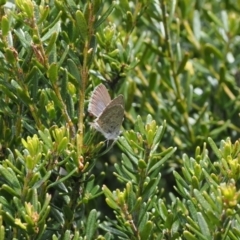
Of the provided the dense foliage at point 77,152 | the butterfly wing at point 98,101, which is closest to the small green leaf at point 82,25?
the dense foliage at point 77,152

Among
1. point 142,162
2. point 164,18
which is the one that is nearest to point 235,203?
point 142,162

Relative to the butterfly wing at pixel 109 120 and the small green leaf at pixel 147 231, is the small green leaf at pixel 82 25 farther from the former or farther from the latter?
the small green leaf at pixel 147 231

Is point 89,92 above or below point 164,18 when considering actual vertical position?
below

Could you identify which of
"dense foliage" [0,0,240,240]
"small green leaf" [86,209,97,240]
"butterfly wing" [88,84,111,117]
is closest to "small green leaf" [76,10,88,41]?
"dense foliage" [0,0,240,240]

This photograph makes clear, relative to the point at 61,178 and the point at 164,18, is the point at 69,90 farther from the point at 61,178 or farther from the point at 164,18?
the point at 164,18

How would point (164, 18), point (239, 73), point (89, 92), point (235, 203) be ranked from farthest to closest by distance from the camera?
1. point (239, 73)
2. point (164, 18)
3. point (89, 92)
4. point (235, 203)

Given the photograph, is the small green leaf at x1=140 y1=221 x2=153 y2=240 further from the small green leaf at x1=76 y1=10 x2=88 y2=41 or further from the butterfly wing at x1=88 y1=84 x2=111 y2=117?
the small green leaf at x1=76 y1=10 x2=88 y2=41
